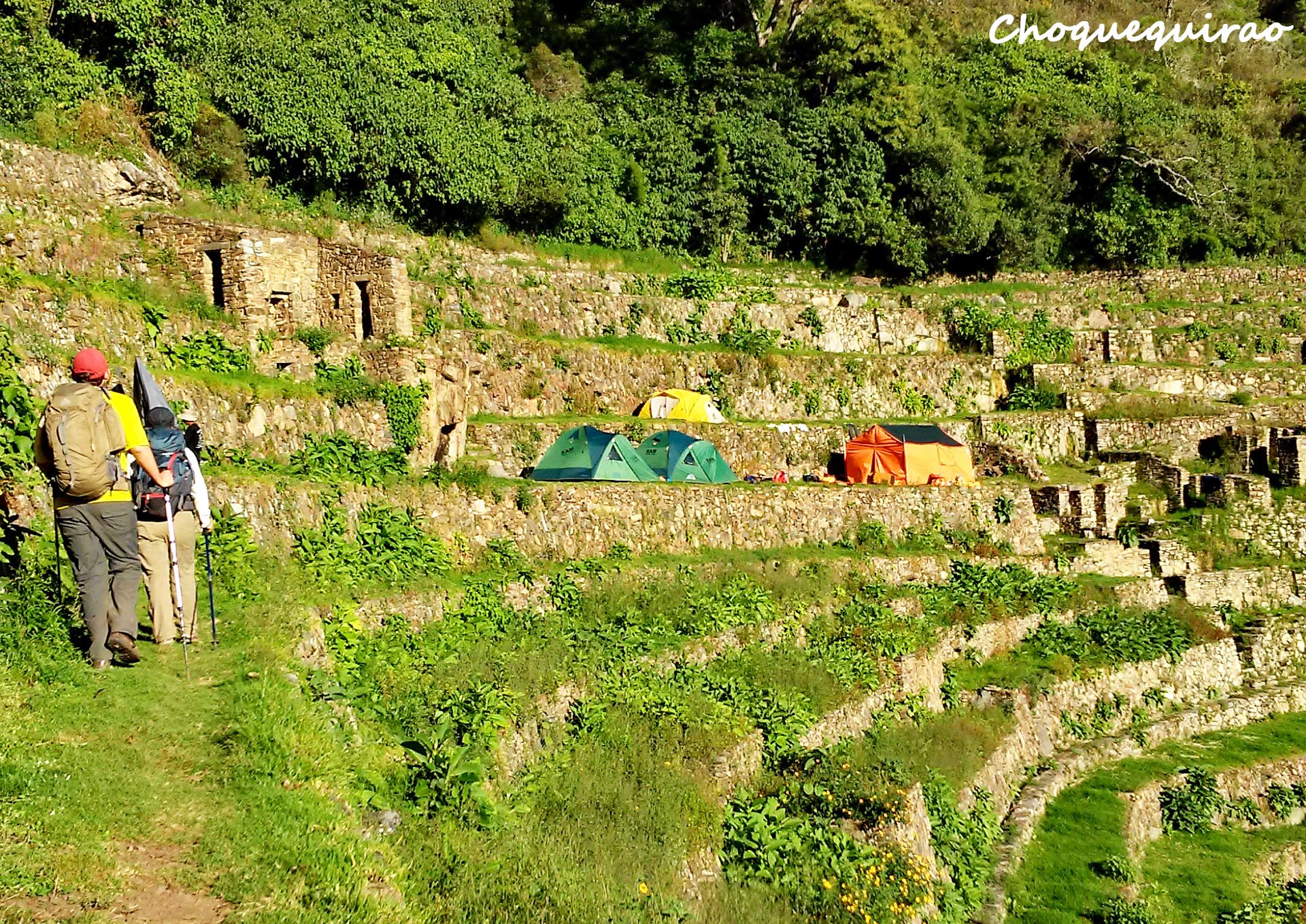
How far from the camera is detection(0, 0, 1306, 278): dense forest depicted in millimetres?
26234

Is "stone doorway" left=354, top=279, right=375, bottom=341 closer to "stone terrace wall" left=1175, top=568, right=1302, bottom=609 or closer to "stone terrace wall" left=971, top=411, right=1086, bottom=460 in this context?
"stone terrace wall" left=971, top=411, right=1086, bottom=460

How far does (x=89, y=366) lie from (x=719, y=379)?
19774 millimetres

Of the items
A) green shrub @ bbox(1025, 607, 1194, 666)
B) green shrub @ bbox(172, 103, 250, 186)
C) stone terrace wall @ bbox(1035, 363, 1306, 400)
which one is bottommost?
green shrub @ bbox(1025, 607, 1194, 666)

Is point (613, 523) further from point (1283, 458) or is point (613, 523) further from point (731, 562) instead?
point (1283, 458)

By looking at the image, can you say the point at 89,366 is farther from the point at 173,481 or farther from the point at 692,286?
the point at 692,286

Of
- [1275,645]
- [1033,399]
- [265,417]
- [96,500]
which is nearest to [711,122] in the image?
[1033,399]

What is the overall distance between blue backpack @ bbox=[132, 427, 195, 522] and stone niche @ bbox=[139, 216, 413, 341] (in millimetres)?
9232

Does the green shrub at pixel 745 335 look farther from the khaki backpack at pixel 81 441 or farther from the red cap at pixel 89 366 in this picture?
the khaki backpack at pixel 81 441

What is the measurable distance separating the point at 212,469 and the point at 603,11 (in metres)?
30.9

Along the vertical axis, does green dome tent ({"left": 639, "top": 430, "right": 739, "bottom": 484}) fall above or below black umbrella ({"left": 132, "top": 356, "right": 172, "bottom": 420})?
below

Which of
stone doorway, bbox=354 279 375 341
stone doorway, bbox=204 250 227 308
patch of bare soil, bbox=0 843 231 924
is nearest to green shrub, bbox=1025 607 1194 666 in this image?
stone doorway, bbox=354 279 375 341

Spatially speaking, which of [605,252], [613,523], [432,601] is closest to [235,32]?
[605,252]

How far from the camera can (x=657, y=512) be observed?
2047 centimetres

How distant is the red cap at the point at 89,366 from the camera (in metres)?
9.10
